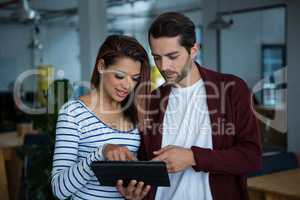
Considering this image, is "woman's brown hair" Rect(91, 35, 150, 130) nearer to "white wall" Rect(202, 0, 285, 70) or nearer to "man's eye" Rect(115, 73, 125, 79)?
"man's eye" Rect(115, 73, 125, 79)

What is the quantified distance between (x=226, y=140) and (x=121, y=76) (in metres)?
0.38

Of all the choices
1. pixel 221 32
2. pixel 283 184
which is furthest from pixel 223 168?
pixel 221 32

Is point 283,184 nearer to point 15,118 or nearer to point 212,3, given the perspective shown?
point 212,3

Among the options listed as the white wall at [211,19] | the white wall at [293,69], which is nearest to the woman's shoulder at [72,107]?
the white wall at [293,69]

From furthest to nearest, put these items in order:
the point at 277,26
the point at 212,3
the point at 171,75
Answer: the point at 277,26 < the point at 212,3 < the point at 171,75

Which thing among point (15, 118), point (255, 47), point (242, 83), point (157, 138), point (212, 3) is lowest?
point (15, 118)

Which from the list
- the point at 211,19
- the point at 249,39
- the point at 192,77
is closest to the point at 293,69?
the point at 211,19

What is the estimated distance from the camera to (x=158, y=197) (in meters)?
1.51

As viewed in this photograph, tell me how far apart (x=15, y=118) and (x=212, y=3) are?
13.2 feet

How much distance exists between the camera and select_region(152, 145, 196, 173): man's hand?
4.13 ft

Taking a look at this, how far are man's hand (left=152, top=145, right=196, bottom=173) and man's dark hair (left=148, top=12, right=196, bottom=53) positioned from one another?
34 cm

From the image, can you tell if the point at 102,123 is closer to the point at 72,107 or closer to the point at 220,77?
the point at 72,107

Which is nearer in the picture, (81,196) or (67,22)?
(81,196)

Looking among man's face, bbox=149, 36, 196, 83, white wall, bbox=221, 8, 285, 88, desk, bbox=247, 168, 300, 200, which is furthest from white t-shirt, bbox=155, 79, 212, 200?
white wall, bbox=221, 8, 285, 88
